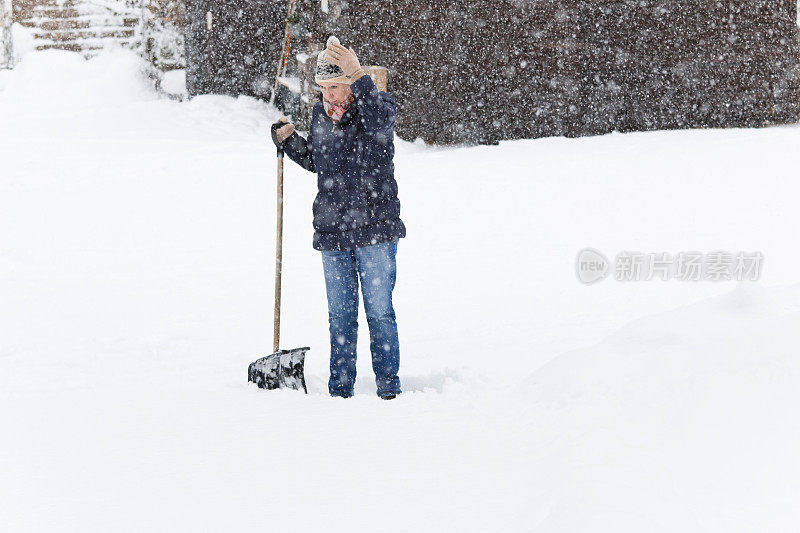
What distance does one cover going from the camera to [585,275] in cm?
664

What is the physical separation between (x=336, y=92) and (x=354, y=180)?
0.41 metres

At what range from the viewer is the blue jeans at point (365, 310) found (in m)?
4.33

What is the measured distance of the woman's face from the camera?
4.11 m

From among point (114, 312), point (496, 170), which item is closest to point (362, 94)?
point (114, 312)

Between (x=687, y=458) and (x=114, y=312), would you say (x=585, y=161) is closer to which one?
(x=114, y=312)

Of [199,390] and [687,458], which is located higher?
[687,458]

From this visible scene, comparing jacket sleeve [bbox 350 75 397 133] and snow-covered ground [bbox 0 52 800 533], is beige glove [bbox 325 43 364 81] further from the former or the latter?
snow-covered ground [bbox 0 52 800 533]

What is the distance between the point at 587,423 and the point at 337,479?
1025 millimetres

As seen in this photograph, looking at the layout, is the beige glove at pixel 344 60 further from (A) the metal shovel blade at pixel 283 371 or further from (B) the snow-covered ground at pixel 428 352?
(B) the snow-covered ground at pixel 428 352

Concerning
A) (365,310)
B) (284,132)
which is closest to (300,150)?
(284,132)

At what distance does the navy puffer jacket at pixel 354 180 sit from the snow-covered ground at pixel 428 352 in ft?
2.67

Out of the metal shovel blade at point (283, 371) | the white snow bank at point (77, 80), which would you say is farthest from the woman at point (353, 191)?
the white snow bank at point (77, 80)

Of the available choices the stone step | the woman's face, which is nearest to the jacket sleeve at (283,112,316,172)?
the woman's face

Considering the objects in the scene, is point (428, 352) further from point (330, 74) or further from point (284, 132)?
point (330, 74)
